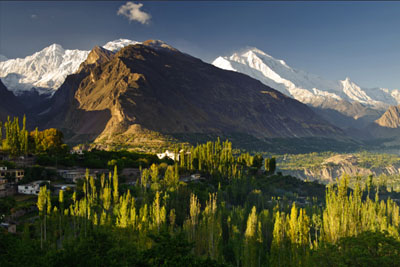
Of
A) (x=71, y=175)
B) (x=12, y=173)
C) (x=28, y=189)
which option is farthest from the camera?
(x=71, y=175)

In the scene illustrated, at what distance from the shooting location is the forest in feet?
108

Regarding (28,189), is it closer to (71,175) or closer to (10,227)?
(71,175)

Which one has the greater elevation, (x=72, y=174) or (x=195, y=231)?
(x=72, y=174)

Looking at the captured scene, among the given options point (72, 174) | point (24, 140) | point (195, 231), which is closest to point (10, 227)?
point (195, 231)

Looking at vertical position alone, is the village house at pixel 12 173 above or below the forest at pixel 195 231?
above

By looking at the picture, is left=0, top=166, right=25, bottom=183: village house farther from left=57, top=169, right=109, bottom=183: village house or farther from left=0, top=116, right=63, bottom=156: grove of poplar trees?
left=0, top=116, right=63, bottom=156: grove of poplar trees

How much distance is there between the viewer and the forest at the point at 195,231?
1293 inches

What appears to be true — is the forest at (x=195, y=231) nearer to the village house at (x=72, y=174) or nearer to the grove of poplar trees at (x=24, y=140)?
the village house at (x=72, y=174)

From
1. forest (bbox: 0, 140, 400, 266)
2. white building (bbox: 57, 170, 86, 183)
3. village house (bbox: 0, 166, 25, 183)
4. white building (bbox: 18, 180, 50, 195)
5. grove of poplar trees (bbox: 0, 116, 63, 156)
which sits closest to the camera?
forest (bbox: 0, 140, 400, 266)

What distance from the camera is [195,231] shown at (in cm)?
6309

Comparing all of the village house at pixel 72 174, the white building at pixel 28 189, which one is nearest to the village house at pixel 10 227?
the white building at pixel 28 189

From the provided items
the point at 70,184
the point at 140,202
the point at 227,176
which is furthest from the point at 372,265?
the point at 227,176

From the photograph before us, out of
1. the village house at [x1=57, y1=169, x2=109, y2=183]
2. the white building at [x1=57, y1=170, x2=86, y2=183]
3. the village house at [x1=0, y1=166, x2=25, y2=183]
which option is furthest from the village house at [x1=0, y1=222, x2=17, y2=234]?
the white building at [x1=57, y1=170, x2=86, y2=183]

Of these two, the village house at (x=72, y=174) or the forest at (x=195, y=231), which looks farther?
the village house at (x=72, y=174)
